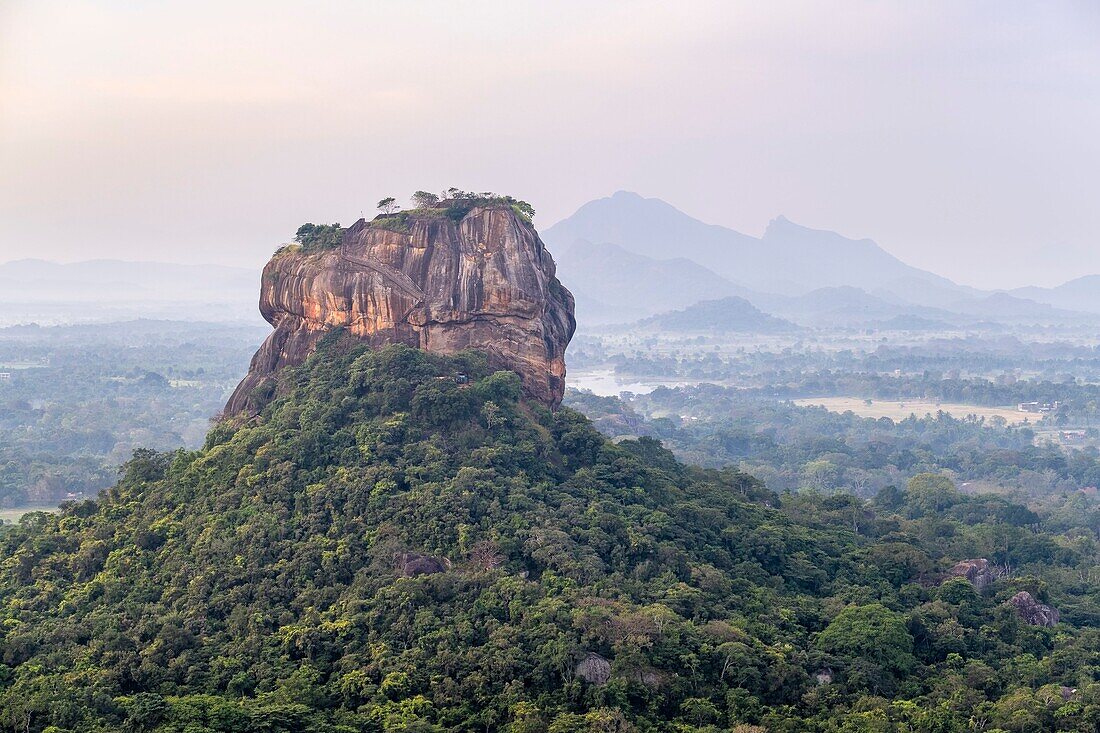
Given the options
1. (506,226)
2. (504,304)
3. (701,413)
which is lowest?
(701,413)

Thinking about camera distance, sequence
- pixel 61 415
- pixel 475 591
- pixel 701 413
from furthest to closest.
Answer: pixel 701 413 < pixel 61 415 < pixel 475 591

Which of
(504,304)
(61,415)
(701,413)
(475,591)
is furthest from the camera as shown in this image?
(701,413)

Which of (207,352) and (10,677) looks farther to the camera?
(207,352)

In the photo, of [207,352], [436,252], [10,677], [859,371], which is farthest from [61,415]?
[859,371]

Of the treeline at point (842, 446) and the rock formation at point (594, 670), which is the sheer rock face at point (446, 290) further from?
the treeline at point (842, 446)

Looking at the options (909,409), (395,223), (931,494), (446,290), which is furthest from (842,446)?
(395,223)

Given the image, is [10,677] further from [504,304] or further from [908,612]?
[908,612]

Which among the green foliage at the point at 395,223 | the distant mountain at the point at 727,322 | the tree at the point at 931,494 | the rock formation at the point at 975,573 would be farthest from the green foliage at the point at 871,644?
the distant mountain at the point at 727,322

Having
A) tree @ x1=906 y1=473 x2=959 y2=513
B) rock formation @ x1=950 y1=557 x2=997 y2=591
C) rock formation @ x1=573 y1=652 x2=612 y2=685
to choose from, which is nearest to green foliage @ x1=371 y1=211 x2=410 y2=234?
rock formation @ x1=573 y1=652 x2=612 y2=685
